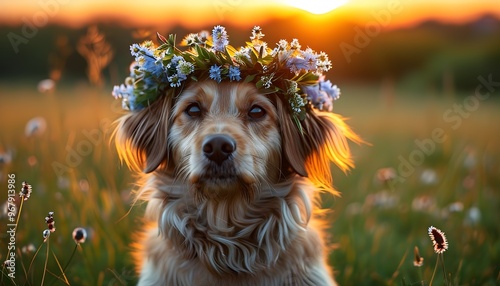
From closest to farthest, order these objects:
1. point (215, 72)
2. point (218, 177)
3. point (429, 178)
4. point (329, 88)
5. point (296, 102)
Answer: point (218, 177)
point (215, 72)
point (296, 102)
point (329, 88)
point (429, 178)

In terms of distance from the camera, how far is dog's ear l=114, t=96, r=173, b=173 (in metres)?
3.91

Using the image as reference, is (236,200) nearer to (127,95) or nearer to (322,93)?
(322,93)

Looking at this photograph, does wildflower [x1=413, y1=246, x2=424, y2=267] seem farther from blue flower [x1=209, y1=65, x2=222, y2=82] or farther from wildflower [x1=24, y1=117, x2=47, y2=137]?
wildflower [x1=24, y1=117, x2=47, y2=137]

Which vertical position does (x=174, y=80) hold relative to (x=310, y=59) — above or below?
below

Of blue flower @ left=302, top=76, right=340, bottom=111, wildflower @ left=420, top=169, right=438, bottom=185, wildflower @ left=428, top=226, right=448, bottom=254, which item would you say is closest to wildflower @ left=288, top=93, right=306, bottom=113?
blue flower @ left=302, top=76, right=340, bottom=111

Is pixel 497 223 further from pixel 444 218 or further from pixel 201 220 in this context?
pixel 201 220

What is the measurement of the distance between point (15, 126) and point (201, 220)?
430 centimetres

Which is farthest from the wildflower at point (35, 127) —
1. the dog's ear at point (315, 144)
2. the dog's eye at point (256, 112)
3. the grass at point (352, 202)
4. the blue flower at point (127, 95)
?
the dog's ear at point (315, 144)

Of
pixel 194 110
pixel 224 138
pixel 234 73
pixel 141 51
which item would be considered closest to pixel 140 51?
pixel 141 51

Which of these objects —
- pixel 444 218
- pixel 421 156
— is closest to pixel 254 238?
pixel 444 218

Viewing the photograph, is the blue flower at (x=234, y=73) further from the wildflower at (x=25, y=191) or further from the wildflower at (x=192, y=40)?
the wildflower at (x=25, y=191)

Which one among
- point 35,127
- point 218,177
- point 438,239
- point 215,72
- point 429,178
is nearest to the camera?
point 438,239

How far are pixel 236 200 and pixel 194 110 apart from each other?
0.62m

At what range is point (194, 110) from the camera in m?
3.78
